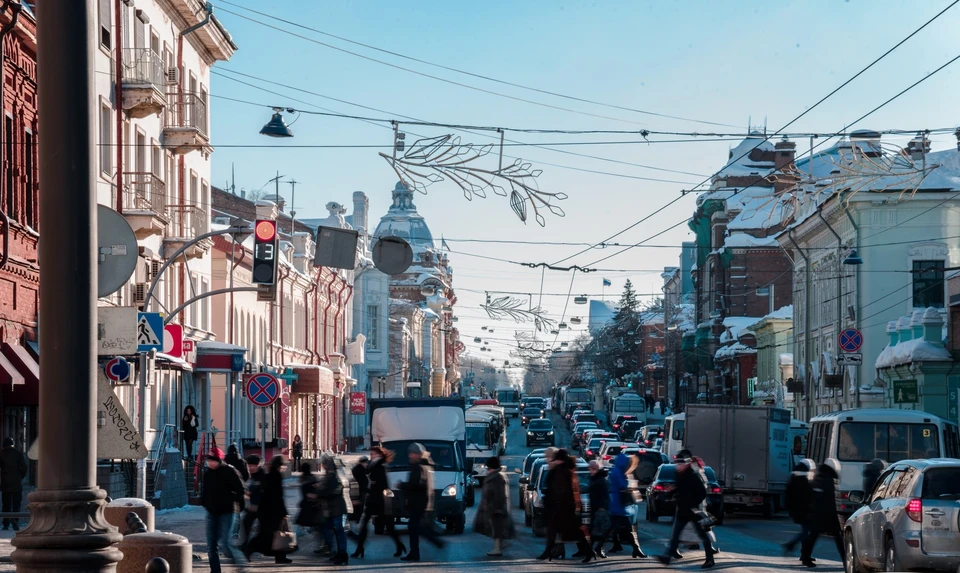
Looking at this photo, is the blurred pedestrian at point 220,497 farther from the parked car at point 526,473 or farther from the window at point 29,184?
the parked car at point 526,473

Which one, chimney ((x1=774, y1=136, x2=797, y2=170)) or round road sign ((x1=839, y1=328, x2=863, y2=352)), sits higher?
chimney ((x1=774, y1=136, x2=797, y2=170))

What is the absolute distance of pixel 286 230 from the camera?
258ft

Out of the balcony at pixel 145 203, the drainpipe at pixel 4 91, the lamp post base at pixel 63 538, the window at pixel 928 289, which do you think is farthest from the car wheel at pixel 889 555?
the window at pixel 928 289

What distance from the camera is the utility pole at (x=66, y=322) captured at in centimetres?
733

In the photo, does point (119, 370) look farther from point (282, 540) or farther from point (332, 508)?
point (332, 508)

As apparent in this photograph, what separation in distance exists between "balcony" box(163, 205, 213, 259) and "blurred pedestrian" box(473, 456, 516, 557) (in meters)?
18.8

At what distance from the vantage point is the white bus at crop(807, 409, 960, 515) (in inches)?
1282

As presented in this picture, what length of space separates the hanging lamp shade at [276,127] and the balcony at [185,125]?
55.1ft

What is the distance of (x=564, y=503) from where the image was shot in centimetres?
2059

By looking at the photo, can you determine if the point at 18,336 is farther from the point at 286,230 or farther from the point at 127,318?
the point at 286,230

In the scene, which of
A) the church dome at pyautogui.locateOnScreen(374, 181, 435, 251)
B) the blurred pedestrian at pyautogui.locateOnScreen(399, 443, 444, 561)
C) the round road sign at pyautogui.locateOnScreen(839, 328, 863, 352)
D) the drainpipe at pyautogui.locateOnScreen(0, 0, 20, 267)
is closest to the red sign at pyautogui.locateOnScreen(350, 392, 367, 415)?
the round road sign at pyautogui.locateOnScreen(839, 328, 863, 352)

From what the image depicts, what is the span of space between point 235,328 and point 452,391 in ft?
356

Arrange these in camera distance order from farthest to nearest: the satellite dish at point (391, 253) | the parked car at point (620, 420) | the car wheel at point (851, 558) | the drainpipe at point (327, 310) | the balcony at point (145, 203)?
the parked car at point (620, 420)
the drainpipe at point (327, 310)
the balcony at point (145, 203)
the satellite dish at point (391, 253)
the car wheel at point (851, 558)

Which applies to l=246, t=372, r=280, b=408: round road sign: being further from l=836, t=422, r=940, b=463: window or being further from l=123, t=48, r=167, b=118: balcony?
l=836, t=422, r=940, b=463: window
